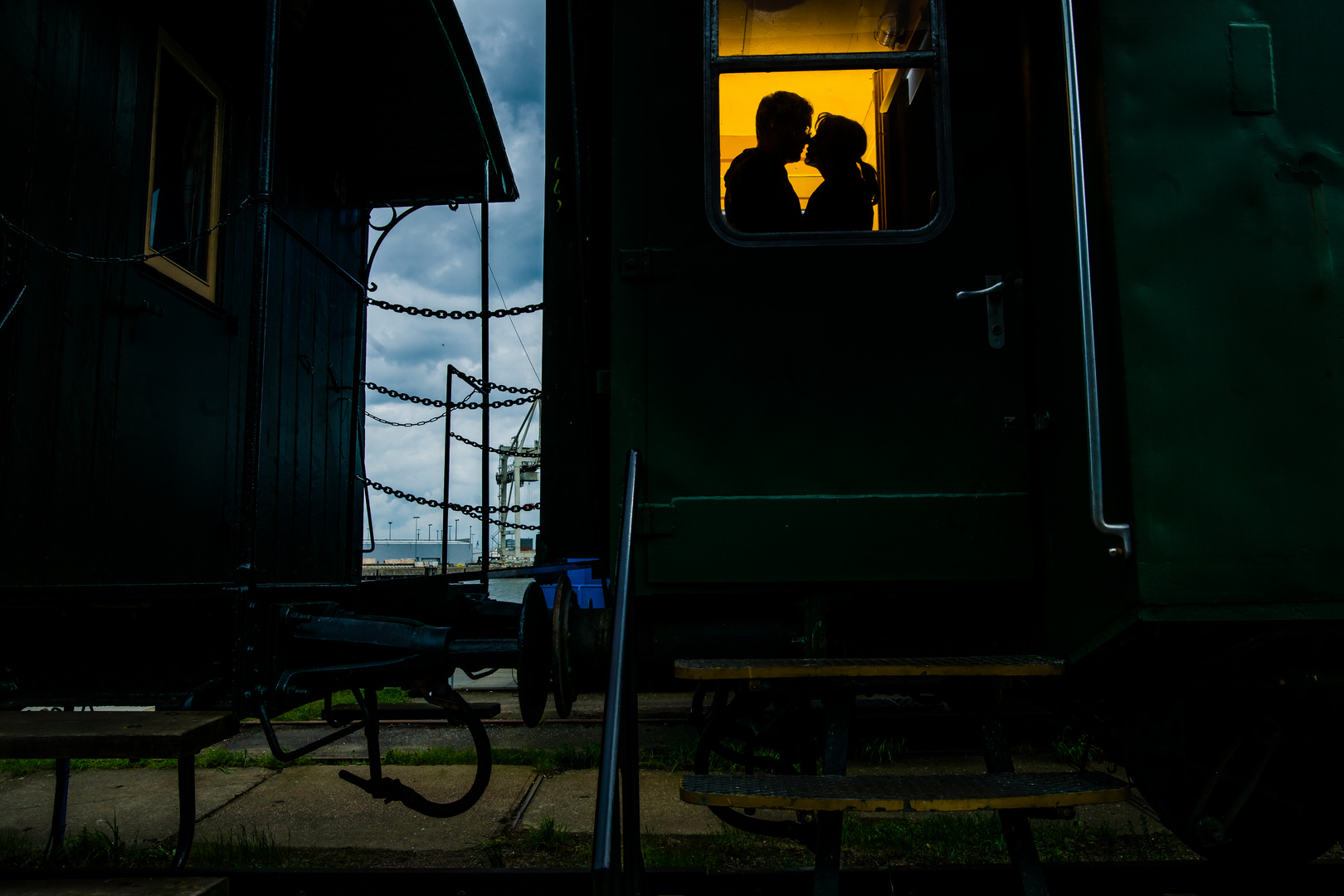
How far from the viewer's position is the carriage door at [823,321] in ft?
7.92

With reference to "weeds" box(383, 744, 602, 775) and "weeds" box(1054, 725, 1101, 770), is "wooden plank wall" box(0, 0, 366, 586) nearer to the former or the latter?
"weeds" box(383, 744, 602, 775)

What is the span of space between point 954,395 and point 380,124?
3899 mm

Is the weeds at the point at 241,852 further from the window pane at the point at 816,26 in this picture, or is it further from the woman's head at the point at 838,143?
the window pane at the point at 816,26

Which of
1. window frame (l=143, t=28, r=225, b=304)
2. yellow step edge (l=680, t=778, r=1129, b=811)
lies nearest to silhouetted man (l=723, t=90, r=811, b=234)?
yellow step edge (l=680, t=778, r=1129, b=811)

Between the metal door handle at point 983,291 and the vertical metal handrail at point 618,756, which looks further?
the metal door handle at point 983,291

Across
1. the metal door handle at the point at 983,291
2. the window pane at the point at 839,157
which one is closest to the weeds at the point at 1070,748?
the metal door handle at the point at 983,291

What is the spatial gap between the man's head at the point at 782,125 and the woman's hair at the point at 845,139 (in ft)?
0.20

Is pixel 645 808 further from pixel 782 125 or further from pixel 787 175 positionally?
pixel 782 125

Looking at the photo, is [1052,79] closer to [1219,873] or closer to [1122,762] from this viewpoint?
[1122,762]

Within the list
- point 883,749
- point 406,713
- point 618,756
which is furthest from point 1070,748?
point 618,756

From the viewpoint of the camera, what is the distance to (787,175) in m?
2.63

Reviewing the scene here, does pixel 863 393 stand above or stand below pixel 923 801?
above

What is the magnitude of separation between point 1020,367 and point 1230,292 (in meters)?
0.58

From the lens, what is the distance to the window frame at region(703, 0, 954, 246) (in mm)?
2482
